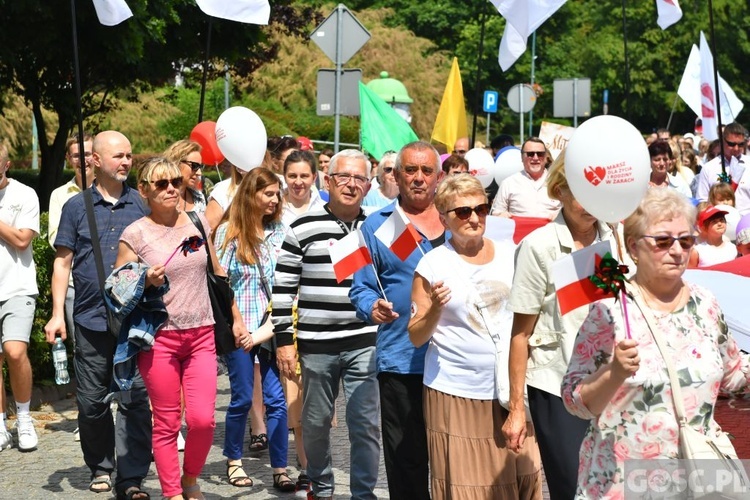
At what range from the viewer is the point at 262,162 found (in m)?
10.0

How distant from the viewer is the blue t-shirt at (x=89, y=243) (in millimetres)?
7699

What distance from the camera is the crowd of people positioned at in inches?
164

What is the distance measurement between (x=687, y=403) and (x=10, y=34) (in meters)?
13.5

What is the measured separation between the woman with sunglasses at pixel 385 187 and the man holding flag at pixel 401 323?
470cm

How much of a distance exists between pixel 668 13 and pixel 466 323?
9.73m

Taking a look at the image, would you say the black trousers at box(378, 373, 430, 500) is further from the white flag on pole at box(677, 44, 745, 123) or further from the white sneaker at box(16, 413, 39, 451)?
the white flag on pole at box(677, 44, 745, 123)

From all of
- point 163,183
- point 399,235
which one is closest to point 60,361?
point 163,183

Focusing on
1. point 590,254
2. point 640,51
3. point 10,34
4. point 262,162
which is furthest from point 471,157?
point 640,51

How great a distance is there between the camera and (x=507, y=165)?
14.4 metres

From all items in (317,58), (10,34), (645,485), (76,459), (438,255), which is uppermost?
(317,58)

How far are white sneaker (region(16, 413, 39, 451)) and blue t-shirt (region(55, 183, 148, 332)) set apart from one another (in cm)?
138

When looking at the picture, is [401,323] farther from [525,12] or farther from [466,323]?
[525,12]

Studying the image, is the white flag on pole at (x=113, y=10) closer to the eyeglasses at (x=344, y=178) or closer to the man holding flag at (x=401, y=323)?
the eyeglasses at (x=344, y=178)

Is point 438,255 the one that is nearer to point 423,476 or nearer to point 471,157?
point 423,476
